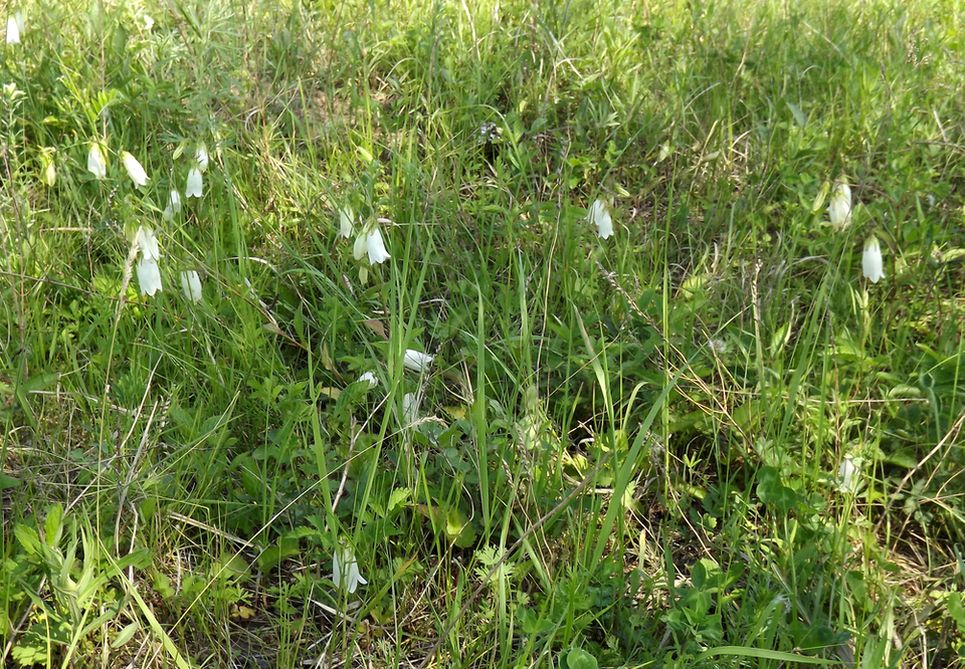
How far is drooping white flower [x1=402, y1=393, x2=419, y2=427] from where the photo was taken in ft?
6.61

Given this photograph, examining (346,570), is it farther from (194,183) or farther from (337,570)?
(194,183)

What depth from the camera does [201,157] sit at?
8.81 ft

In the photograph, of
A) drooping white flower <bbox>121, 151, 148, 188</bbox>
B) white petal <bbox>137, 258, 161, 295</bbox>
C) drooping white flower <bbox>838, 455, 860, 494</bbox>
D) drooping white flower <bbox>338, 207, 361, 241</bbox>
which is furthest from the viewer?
drooping white flower <bbox>121, 151, 148, 188</bbox>

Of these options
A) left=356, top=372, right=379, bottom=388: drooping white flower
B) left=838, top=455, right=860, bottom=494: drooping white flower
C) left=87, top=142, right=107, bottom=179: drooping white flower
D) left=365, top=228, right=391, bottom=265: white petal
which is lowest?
left=838, top=455, right=860, bottom=494: drooping white flower

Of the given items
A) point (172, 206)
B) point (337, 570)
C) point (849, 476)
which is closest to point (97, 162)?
point (172, 206)

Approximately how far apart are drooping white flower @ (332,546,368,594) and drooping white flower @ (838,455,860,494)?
1.02m

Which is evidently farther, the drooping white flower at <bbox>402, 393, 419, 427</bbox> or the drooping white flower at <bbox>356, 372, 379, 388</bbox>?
the drooping white flower at <bbox>356, 372, 379, 388</bbox>

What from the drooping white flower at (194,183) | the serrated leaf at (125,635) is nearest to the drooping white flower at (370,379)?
the serrated leaf at (125,635)

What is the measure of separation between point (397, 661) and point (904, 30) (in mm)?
3315

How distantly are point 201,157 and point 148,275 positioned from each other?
0.58 meters

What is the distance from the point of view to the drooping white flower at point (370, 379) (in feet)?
7.04

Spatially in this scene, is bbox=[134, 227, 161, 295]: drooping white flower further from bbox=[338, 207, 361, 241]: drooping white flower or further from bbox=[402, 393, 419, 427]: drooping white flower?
bbox=[402, 393, 419, 427]: drooping white flower

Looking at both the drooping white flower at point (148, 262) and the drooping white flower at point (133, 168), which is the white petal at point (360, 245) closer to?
the drooping white flower at point (148, 262)

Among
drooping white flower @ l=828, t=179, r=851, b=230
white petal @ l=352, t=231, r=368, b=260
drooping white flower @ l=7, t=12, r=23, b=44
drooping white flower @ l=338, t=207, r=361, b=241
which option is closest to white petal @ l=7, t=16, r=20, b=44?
drooping white flower @ l=7, t=12, r=23, b=44
